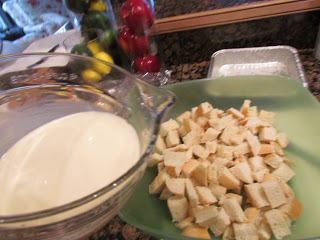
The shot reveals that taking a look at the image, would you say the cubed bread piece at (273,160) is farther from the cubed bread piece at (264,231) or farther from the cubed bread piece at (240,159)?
the cubed bread piece at (264,231)

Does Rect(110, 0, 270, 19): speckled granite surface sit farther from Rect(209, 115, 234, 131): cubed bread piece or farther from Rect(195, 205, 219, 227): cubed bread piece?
Rect(195, 205, 219, 227): cubed bread piece

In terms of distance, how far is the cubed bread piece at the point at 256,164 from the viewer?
626 mm

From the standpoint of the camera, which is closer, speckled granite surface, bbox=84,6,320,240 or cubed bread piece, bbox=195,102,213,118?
cubed bread piece, bbox=195,102,213,118

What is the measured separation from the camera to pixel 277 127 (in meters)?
0.74

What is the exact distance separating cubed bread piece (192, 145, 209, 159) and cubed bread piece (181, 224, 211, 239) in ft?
0.58

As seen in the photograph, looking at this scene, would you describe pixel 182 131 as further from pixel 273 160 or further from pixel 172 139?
pixel 273 160

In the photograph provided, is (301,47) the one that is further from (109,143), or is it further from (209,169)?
(109,143)

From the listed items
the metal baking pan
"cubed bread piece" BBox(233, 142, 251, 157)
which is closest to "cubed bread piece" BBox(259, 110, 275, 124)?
"cubed bread piece" BBox(233, 142, 251, 157)

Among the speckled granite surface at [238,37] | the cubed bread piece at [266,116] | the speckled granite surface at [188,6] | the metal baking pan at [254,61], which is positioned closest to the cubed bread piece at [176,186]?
the cubed bread piece at [266,116]

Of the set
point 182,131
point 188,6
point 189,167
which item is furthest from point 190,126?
point 188,6

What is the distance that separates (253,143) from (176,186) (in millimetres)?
233

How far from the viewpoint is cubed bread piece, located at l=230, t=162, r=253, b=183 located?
0.60 meters

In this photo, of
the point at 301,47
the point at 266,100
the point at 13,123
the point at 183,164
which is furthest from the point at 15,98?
the point at 301,47

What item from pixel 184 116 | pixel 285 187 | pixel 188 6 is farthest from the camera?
pixel 188 6
